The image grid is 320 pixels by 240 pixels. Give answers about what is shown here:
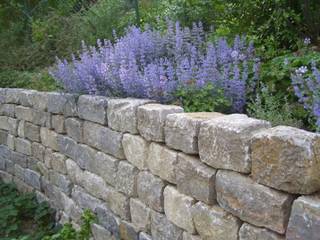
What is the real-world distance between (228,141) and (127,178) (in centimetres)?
135

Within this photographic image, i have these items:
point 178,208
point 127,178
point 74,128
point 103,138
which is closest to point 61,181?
point 74,128

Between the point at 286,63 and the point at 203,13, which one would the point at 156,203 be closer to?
the point at 286,63

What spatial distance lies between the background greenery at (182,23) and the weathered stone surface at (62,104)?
0.34 meters

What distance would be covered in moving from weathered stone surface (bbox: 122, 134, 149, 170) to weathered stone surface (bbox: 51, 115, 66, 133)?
1375 mm

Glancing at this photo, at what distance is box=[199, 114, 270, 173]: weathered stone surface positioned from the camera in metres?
2.29

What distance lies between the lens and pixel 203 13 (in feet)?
16.6

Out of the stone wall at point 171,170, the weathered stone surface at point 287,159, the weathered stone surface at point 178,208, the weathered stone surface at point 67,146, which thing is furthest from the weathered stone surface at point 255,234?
the weathered stone surface at point 67,146

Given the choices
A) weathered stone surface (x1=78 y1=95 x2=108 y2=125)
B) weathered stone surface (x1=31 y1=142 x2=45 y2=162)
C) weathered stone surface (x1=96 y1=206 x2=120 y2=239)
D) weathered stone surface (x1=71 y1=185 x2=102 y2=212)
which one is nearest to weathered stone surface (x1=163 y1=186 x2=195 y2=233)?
weathered stone surface (x1=96 y1=206 x2=120 y2=239)

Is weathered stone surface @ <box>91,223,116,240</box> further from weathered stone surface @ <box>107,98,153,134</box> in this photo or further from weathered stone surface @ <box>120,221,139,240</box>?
weathered stone surface @ <box>107,98,153,134</box>

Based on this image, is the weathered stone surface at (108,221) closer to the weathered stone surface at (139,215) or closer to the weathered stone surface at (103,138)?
the weathered stone surface at (139,215)

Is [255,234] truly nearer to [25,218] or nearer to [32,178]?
[25,218]

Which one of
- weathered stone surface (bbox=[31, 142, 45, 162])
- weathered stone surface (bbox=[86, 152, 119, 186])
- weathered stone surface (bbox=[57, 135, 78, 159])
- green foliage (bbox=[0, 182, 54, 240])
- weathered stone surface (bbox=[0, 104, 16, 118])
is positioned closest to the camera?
weathered stone surface (bbox=[86, 152, 119, 186])

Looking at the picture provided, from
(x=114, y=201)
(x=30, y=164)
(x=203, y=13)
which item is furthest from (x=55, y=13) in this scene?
(x=114, y=201)

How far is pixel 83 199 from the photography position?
4430 millimetres
